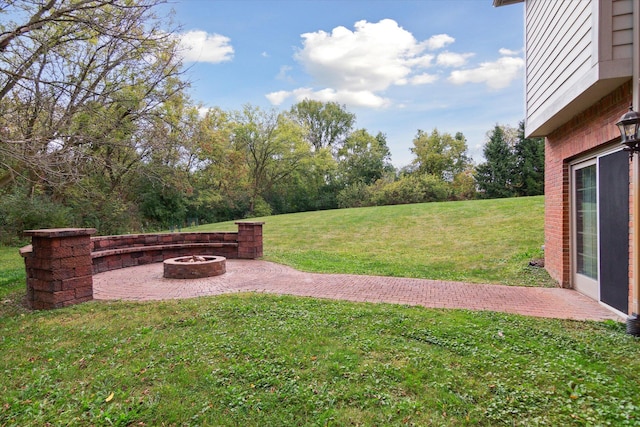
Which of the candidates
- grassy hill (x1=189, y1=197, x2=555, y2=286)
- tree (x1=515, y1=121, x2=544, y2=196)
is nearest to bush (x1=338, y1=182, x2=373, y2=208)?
grassy hill (x1=189, y1=197, x2=555, y2=286)

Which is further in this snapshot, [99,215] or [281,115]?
[281,115]

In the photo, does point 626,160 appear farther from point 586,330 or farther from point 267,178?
point 267,178

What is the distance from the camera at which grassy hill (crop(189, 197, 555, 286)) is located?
7465 millimetres

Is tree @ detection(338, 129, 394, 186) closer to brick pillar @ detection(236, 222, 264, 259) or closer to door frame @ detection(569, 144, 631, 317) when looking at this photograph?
brick pillar @ detection(236, 222, 264, 259)

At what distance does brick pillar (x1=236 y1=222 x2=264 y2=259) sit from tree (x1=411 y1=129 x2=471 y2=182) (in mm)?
30516

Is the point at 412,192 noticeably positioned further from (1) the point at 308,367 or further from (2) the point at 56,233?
(1) the point at 308,367

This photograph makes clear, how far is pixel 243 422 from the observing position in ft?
7.27

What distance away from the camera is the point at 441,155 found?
3638cm

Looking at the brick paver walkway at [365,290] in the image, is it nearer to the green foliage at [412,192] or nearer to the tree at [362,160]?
the green foliage at [412,192]

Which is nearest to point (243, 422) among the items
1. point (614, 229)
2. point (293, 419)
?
point (293, 419)

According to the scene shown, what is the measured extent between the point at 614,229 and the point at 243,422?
4.89m

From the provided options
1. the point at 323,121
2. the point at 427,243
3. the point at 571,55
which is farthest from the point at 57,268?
the point at 323,121

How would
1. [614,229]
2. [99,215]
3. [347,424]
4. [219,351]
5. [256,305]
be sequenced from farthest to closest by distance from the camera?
1. [99,215]
2. [256,305]
3. [614,229]
4. [219,351]
5. [347,424]

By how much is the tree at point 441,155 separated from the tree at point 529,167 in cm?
780
